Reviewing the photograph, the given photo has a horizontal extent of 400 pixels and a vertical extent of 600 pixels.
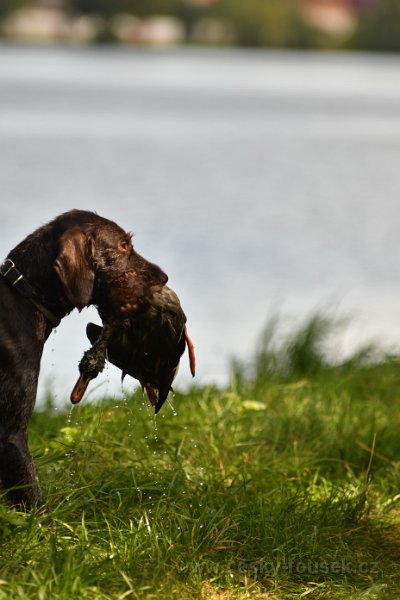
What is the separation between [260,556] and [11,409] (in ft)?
4.32

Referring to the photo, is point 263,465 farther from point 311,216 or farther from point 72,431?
point 311,216

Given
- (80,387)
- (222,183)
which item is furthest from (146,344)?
(222,183)

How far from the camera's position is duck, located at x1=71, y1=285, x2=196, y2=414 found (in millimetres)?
5188

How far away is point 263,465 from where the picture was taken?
20.4 feet

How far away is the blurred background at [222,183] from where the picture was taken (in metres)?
12.8

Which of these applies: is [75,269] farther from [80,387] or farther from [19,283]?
[80,387]

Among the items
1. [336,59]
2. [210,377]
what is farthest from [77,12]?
[210,377]

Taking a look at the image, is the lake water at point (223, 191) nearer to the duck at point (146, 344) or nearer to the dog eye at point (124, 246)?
the duck at point (146, 344)

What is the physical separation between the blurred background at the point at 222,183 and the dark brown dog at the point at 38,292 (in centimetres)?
222

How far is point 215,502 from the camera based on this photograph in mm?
5543

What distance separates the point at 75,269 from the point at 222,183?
19982 mm

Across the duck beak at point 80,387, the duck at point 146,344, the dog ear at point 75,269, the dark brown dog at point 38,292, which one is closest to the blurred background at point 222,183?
the duck at point 146,344

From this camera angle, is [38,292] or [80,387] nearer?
[38,292]

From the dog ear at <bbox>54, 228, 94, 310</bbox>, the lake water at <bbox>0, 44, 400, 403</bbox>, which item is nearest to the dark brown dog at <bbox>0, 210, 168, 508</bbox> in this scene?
the dog ear at <bbox>54, 228, 94, 310</bbox>
